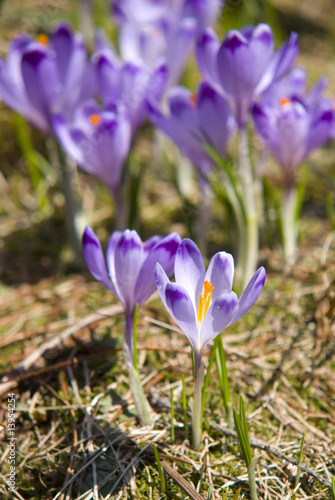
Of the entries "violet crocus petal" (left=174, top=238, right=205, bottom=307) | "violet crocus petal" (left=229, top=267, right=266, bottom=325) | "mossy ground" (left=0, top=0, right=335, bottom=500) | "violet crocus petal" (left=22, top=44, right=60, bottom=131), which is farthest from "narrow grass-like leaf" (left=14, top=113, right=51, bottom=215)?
"violet crocus petal" (left=229, top=267, right=266, bottom=325)

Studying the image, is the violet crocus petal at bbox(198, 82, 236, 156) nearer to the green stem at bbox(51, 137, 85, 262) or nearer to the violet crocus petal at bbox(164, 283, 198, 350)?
the green stem at bbox(51, 137, 85, 262)

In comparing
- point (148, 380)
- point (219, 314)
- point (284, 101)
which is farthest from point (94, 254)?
point (284, 101)

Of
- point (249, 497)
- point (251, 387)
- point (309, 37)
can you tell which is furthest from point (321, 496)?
point (309, 37)

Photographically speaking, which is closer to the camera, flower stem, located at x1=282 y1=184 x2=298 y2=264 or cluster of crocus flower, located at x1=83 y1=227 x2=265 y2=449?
cluster of crocus flower, located at x1=83 y1=227 x2=265 y2=449

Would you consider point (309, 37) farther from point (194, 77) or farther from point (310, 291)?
point (310, 291)

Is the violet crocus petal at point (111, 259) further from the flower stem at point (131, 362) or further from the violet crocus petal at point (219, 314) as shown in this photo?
the violet crocus petal at point (219, 314)

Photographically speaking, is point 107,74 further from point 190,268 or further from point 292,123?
point 190,268

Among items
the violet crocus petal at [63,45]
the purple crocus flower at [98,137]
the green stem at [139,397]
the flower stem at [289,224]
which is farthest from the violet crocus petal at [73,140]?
the green stem at [139,397]
